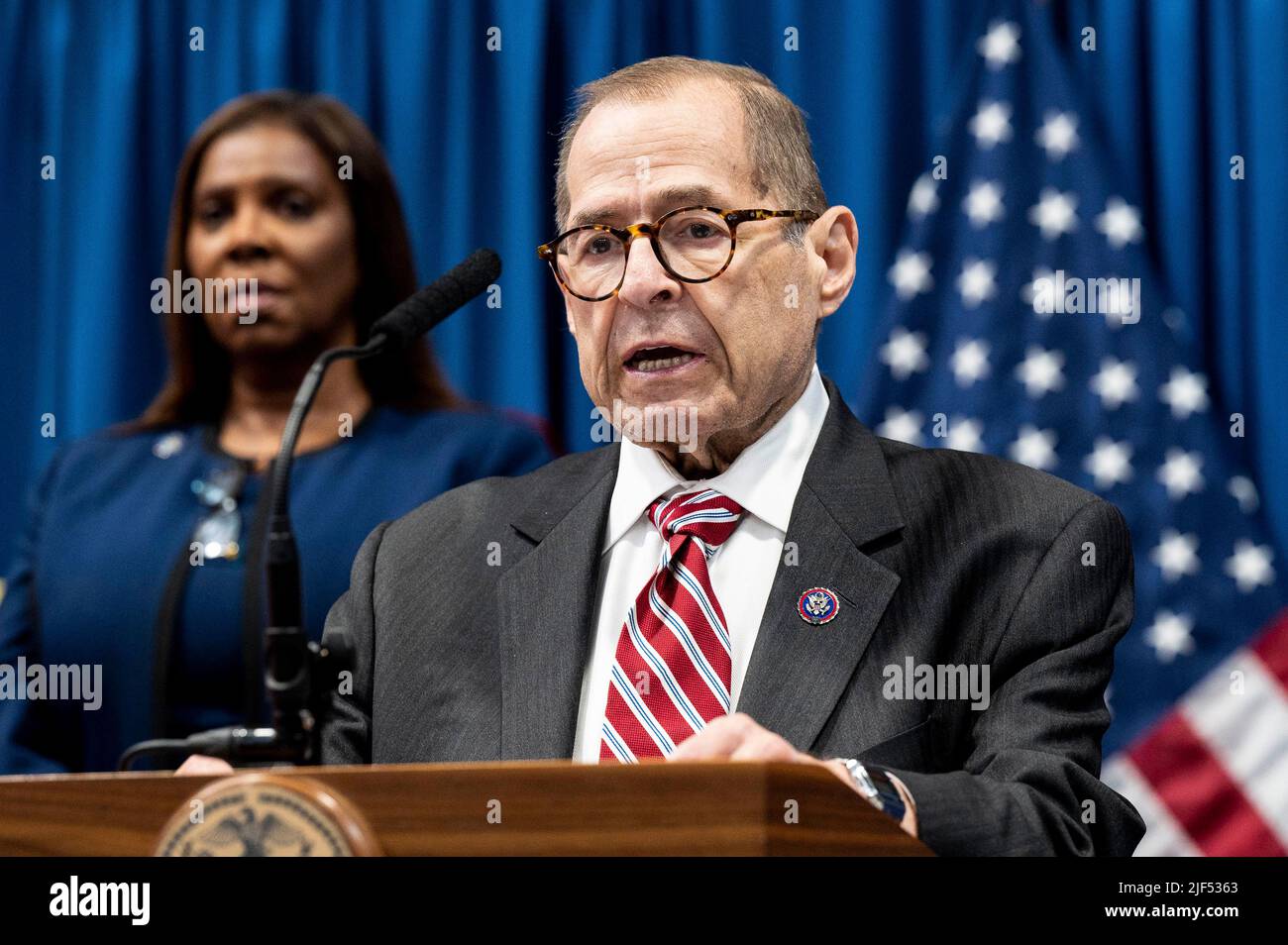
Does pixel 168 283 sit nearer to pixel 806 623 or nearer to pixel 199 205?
pixel 199 205

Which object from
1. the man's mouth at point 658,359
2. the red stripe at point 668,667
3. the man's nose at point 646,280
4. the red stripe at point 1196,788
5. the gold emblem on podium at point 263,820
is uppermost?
the man's nose at point 646,280

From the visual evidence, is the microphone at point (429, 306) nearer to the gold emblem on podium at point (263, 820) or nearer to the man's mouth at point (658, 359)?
the man's mouth at point (658, 359)

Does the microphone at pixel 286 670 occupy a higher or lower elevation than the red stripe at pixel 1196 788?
higher

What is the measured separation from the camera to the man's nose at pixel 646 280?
6.98 ft

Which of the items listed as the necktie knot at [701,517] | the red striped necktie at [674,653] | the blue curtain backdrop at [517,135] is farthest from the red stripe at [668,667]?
the blue curtain backdrop at [517,135]

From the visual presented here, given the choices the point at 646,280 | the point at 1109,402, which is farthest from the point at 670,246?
the point at 1109,402

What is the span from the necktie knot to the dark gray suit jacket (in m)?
0.09

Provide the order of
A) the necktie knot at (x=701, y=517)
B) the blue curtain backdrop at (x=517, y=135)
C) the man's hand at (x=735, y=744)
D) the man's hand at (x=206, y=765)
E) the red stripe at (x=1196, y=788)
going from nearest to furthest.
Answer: the man's hand at (x=735, y=744) → the man's hand at (x=206, y=765) → the necktie knot at (x=701, y=517) → the red stripe at (x=1196, y=788) → the blue curtain backdrop at (x=517, y=135)

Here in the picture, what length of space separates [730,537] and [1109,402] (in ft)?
4.18

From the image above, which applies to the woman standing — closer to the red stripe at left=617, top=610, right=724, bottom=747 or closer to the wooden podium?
the red stripe at left=617, top=610, right=724, bottom=747

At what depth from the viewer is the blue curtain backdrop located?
307cm

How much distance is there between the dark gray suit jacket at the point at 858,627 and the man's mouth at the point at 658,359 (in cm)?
18

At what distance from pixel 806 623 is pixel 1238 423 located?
1.51 metres

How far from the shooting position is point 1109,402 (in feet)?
10.1
